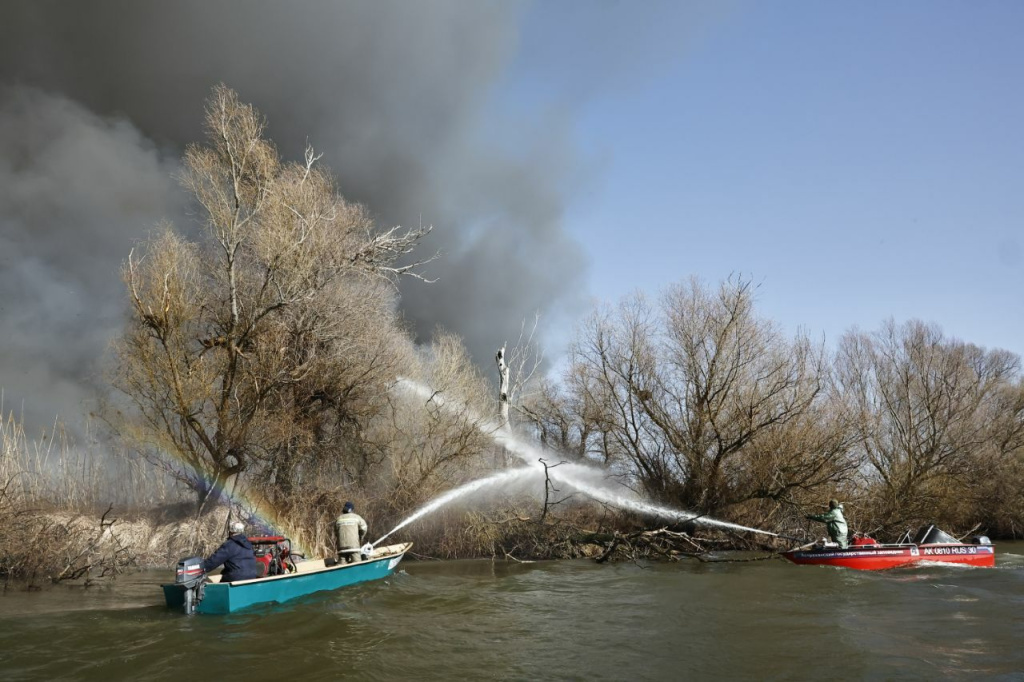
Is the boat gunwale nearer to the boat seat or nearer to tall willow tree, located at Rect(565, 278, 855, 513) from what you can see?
the boat seat

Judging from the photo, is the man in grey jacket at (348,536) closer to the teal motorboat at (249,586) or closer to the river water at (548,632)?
the teal motorboat at (249,586)

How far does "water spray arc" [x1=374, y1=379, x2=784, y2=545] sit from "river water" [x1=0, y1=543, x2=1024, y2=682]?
6.09 meters

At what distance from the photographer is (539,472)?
92.0ft

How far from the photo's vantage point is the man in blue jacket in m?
13.3

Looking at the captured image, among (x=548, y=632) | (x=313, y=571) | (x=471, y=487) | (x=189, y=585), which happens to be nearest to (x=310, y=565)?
(x=313, y=571)

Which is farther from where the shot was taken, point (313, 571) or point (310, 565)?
point (310, 565)

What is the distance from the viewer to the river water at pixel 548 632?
9.59 meters

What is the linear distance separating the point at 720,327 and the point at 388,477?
14982 millimetres

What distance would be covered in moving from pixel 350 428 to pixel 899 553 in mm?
19646

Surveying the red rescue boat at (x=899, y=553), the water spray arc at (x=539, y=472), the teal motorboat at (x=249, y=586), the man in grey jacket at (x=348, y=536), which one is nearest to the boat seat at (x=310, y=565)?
the teal motorboat at (x=249, y=586)

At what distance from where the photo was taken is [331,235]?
80.9 ft

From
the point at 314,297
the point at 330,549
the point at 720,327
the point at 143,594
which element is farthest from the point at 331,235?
the point at 720,327

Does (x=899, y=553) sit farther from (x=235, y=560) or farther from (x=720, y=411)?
(x=235, y=560)

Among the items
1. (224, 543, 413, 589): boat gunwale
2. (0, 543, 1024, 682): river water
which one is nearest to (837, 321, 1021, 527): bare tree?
(0, 543, 1024, 682): river water
